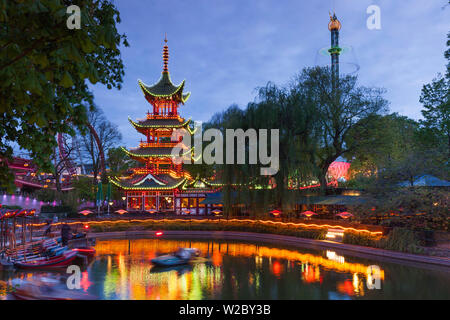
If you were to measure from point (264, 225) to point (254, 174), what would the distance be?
17.7 feet

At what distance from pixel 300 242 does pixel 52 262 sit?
18.5 m

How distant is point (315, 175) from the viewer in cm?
2775

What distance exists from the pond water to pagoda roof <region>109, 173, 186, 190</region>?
17.9 m

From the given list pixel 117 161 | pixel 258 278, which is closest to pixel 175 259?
pixel 258 278

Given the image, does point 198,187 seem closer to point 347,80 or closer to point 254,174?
point 254,174

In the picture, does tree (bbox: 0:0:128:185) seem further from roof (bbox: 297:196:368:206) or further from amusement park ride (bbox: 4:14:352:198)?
amusement park ride (bbox: 4:14:352:198)

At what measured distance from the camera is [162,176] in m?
43.2

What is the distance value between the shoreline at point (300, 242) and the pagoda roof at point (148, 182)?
961 centimetres

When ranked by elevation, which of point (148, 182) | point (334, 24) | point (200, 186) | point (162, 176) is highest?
point (334, 24)

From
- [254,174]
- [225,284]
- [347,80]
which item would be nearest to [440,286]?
[225,284]

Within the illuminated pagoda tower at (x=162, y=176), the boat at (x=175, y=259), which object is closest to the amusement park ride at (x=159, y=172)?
the illuminated pagoda tower at (x=162, y=176)

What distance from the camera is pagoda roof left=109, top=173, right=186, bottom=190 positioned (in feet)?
135

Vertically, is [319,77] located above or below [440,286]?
above

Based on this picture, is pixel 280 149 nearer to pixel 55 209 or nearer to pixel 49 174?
pixel 55 209
